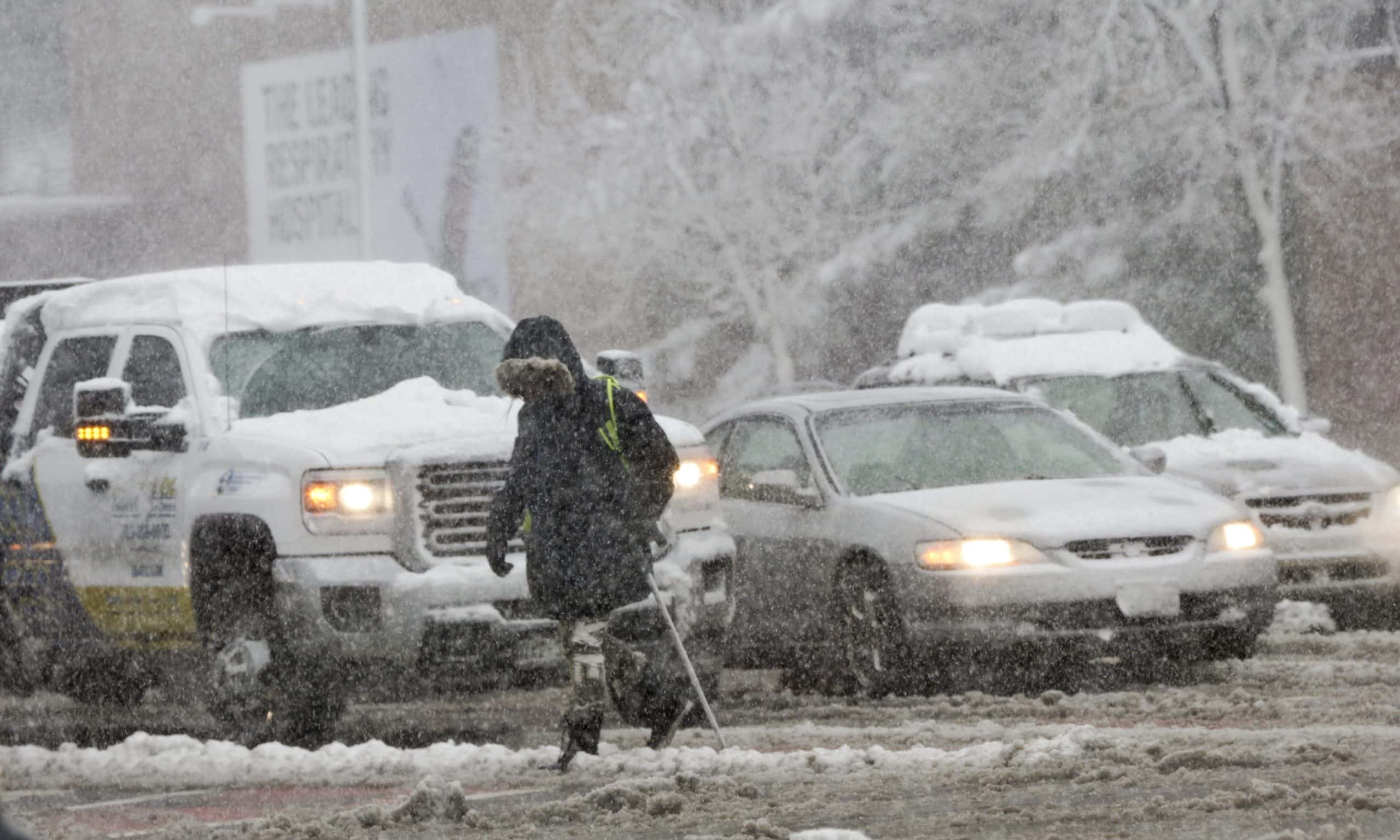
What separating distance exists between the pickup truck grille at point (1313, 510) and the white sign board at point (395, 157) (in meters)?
27.5

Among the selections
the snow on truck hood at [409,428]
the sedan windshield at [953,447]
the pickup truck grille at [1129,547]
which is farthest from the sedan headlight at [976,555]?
the snow on truck hood at [409,428]

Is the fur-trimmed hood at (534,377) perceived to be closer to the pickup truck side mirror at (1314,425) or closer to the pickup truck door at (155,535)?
the pickup truck door at (155,535)

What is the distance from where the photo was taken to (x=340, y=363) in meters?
10.9

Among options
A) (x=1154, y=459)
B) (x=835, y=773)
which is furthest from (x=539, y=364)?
(x=1154, y=459)

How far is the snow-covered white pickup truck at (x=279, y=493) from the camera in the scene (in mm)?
9609

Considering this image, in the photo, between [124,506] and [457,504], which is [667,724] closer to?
[457,504]

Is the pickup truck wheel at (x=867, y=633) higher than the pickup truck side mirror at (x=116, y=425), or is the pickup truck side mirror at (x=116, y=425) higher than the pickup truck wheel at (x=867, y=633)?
the pickup truck side mirror at (x=116, y=425)

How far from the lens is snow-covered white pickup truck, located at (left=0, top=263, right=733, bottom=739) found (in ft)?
31.5

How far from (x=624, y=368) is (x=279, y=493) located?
6.09ft

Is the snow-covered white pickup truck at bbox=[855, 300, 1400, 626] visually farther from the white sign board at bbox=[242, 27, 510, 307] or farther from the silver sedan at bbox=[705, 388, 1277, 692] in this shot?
the white sign board at bbox=[242, 27, 510, 307]

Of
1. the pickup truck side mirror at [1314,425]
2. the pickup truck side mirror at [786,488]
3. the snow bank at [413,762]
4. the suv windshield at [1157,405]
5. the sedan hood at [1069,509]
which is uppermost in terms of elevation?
the suv windshield at [1157,405]

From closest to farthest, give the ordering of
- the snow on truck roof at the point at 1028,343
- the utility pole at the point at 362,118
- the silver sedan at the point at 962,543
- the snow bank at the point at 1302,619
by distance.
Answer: the silver sedan at the point at 962,543 → the snow bank at the point at 1302,619 → the snow on truck roof at the point at 1028,343 → the utility pole at the point at 362,118

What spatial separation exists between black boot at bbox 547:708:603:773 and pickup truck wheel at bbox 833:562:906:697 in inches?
90.2

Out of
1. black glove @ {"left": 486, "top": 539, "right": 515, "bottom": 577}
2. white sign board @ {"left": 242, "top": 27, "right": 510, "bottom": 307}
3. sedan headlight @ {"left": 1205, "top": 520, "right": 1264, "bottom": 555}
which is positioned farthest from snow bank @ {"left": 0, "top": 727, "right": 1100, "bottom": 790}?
white sign board @ {"left": 242, "top": 27, "right": 510, "bottom": 307}
